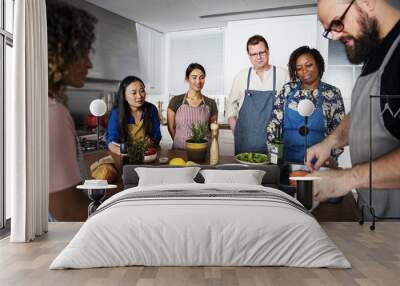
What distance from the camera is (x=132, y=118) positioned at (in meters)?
5.90

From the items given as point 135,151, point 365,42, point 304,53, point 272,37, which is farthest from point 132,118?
point 365,42

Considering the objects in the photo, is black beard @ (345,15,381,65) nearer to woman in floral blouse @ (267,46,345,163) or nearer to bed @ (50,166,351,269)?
woman in floral blouse @ (267,46,345,163)

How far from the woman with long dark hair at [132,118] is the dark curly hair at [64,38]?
652 millimetres

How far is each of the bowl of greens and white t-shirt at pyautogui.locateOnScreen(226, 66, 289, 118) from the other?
0.48 metres

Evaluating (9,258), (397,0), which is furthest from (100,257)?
(397,0)

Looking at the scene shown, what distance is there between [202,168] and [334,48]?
211 cm

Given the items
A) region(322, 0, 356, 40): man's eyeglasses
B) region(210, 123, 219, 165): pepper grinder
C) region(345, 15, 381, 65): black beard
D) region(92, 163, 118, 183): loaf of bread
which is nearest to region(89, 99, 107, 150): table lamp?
region(92, 163, 118, 183): loaf of bread

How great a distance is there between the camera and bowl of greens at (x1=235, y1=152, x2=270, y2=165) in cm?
570

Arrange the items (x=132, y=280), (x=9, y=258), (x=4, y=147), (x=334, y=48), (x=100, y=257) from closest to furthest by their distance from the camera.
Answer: (x=132, y=280), (x=100, y=257), (x=9, y=258), (x=4, y=147), (x=334, y=48)

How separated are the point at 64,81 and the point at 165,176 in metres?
1.65

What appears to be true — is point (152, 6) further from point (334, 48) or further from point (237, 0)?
point (334, 48)

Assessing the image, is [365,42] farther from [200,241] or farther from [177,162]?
[200,241]

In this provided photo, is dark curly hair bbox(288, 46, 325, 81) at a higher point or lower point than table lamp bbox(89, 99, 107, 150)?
higher

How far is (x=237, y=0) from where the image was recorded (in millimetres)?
5754
